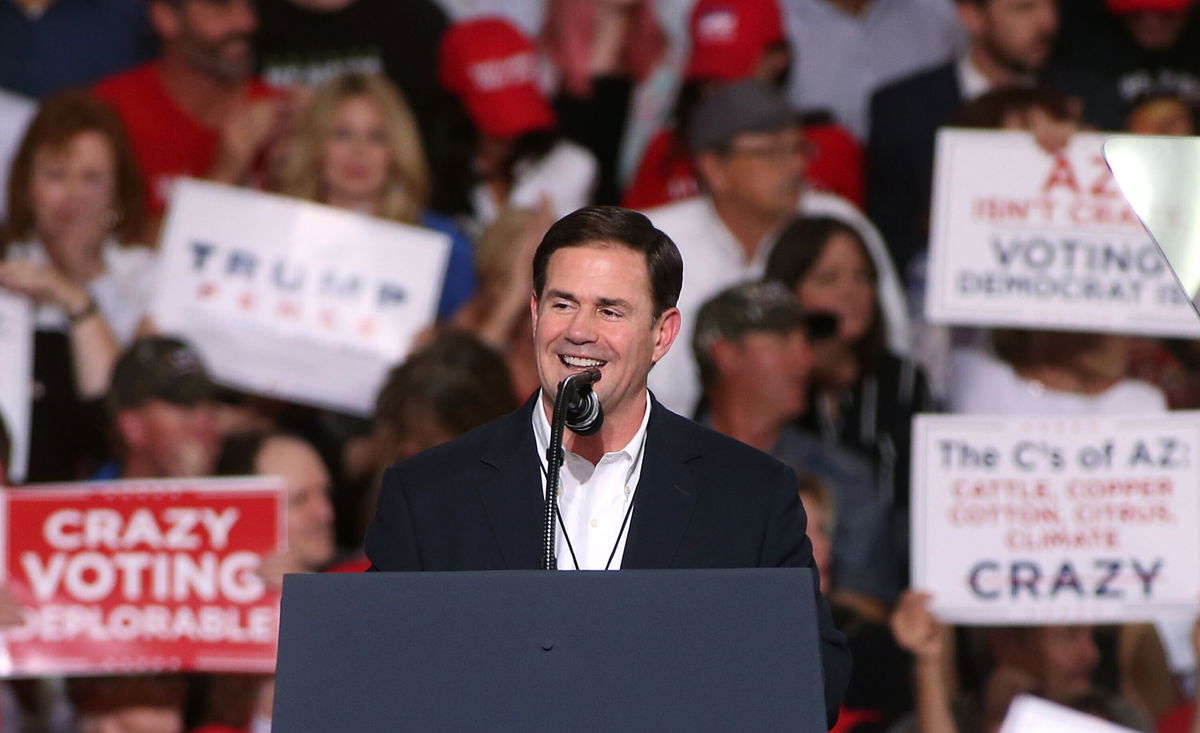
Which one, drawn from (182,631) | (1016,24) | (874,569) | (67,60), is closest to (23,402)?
(182,631)

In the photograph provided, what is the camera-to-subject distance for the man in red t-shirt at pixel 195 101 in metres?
5.42

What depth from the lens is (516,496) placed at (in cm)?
224

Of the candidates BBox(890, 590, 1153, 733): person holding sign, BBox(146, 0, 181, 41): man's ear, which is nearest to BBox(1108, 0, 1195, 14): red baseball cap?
BBox(890, 590, 1153, 733): person holding sign

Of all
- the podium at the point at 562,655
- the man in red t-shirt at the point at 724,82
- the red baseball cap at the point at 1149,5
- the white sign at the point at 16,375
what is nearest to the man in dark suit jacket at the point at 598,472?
the podium at the point at 562,655

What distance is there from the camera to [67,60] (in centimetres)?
558

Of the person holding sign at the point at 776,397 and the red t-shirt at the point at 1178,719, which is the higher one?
the person holding sign at the point at 776,397

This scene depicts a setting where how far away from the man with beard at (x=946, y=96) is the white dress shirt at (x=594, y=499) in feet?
10.9

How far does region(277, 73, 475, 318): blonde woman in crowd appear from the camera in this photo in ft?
17.2

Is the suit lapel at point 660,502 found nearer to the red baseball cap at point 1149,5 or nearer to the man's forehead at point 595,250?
the man's forehead at point 595,250

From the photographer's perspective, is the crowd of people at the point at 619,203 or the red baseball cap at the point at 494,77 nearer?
the crowd of people at the point at 619,203

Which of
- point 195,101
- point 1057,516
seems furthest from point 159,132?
point 1057,516

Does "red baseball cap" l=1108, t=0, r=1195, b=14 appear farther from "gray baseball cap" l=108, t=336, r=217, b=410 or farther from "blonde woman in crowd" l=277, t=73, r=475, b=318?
"gray baseball cap" l=108, t=336, r=217, b=410

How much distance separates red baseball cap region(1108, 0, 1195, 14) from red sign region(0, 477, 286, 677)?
3.18m

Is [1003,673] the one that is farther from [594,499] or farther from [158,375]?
[594,499]
